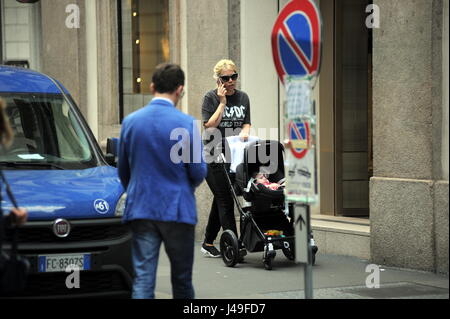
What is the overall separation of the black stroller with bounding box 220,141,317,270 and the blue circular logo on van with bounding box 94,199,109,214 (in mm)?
2429

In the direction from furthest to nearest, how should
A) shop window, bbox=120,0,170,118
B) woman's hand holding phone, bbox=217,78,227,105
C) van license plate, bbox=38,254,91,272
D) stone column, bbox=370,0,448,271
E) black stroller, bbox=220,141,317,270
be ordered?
1. shop window, bbox=120,0,170,118
2. woman's hand holding phone, bbox=217,78,227,105
3. black stroller, bbox=220,141,317,270
4. stone column, bbox=370,0,448,271
5. van license plate, bbox=38,254,91,272

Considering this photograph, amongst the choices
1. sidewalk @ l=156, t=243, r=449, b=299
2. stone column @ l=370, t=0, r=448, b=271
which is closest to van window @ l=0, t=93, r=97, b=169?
sidewalk @ l=156, t=243, r=449, b=299

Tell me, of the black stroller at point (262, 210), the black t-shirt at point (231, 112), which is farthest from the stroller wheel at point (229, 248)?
the black t-shirt at point (231, 112)

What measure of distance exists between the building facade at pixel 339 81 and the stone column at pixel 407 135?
1cm

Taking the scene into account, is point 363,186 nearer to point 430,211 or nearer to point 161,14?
point 430,211

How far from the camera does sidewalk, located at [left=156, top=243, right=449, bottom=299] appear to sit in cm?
876

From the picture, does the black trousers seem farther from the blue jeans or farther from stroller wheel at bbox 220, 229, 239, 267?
the blue jeans

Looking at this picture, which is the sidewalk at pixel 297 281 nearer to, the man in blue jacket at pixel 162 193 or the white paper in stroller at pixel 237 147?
the white paper in stroller at pixel 237 147

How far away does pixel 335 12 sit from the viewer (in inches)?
506

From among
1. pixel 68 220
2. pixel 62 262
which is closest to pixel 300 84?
pixel 68 220

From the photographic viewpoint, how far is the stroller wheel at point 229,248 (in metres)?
10.4

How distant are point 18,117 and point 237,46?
15.2 feet

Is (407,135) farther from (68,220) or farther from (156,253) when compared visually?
(156,253)

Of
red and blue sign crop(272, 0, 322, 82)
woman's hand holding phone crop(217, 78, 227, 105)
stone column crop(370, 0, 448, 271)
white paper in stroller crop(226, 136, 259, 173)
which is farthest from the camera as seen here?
woman's hand holding phone crop(217, 78, 227, 105)
